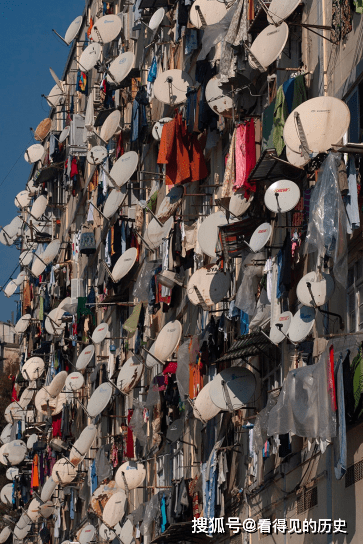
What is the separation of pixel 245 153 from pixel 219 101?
215 cm

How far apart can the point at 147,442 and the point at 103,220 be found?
40.2 ft

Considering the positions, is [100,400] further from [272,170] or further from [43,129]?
[43,129]

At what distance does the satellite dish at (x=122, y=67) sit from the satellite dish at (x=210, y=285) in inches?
514

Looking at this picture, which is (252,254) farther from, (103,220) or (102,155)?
(103,220)

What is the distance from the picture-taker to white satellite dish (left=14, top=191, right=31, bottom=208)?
65.0 m

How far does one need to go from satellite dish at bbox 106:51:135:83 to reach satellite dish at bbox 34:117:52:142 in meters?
24.6

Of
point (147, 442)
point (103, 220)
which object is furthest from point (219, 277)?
point (103, 220)

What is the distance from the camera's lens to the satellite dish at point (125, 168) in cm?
3356

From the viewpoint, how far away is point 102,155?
3888 cm

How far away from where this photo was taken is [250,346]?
835 inches

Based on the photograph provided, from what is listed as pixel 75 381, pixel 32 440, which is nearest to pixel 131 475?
pixel 75 381

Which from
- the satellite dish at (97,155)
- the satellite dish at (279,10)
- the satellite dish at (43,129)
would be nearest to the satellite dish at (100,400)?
the satellite dish at (97,155)

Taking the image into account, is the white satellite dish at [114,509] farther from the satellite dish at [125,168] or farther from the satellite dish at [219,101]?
the satellite dish at [219,101]

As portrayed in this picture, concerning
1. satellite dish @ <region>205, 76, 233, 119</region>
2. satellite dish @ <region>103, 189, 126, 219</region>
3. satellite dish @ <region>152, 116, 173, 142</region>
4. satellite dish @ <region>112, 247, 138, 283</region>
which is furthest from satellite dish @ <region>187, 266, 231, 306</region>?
Result: satellite dish @ <region>103, 189, 126, 219</region>
